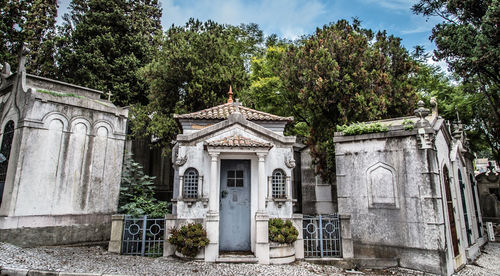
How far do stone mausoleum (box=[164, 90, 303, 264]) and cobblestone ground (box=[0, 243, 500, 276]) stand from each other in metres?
0.54

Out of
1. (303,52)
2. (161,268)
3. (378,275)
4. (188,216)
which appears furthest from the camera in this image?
(303,52)

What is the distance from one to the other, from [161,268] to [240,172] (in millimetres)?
3771

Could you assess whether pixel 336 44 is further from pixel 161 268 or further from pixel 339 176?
pixel 161 268

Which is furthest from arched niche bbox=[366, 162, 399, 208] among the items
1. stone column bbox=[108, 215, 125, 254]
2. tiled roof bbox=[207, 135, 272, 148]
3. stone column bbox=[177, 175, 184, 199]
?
stone column bbox=[108, 215, 125, 254]

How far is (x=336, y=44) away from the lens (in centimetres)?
1338

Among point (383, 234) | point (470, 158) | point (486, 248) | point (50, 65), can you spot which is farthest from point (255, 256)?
point (50, 65)

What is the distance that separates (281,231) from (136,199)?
6278 millimetres

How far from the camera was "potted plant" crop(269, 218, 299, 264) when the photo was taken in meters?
8.73

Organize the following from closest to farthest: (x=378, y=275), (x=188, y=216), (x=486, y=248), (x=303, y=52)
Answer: (x=378, y=275) → (x=188, y=216) → (x=486, y=248) → (x=303, y=52)

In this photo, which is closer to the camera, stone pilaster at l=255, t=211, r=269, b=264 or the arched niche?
stone pilaster at l=255, t=211, r=269, b=264

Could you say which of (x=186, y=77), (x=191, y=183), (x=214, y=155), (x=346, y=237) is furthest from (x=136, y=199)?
(x=346, y=237)

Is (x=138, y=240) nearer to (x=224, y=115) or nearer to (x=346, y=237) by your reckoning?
(x=224, y=115)

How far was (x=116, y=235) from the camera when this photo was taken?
9.21 m

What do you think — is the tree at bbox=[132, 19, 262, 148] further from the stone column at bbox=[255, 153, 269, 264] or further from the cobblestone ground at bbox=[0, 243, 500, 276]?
the stone column at bbox=[255, 153, 269, 264]
